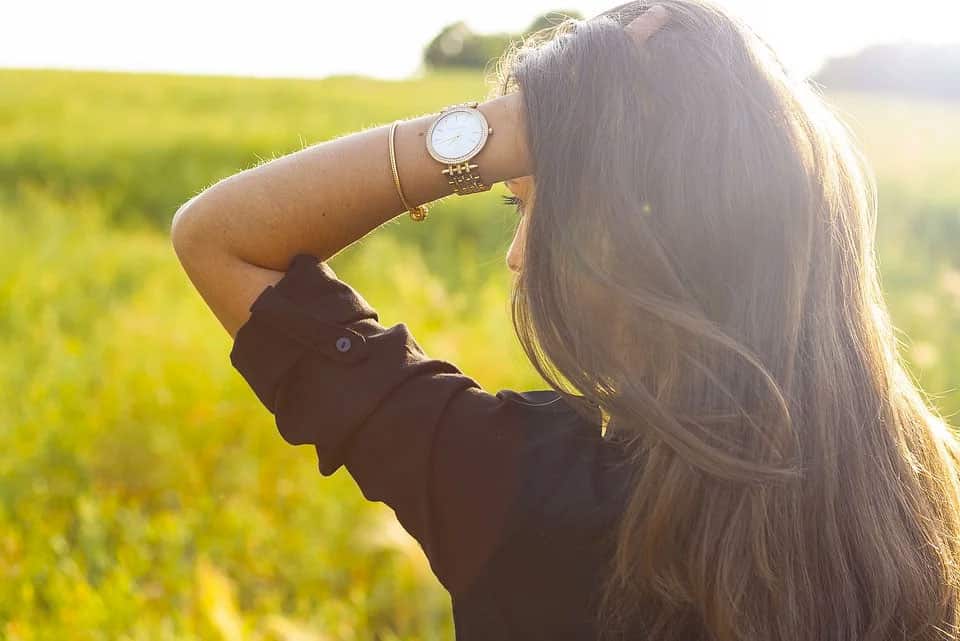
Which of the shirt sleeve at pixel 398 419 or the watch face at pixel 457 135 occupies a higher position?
the watch face at pixel 457 135

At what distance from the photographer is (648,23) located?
1158mm

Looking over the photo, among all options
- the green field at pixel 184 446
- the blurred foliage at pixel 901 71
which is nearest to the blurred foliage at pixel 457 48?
the blurred foliage at pixel 901 71

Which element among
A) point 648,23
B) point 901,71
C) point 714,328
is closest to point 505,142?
point 648,23

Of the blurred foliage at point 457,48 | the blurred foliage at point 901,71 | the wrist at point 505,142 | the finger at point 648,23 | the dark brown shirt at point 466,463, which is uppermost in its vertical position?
the finger at point 648,23

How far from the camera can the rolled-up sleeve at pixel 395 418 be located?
1.14m

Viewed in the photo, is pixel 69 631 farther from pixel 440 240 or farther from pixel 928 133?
pixel 928 133

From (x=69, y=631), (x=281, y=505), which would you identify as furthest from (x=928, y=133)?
(x=69, y=631)

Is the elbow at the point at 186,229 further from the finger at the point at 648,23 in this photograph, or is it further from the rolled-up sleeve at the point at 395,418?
the finger at the point at 648,23

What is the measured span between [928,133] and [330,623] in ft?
53.7

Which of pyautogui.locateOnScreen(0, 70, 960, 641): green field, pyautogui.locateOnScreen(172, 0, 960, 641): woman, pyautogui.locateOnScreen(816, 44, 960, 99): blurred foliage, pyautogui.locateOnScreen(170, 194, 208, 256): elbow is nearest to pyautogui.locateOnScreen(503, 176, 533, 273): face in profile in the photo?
pyautogui.locateOnScreen(172, 0, 960, 641): woman

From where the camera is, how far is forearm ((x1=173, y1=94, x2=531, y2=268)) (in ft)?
4.26

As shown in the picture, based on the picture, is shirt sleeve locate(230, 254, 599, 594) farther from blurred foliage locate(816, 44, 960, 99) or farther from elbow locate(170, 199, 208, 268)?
blurred foliage locate(816, 44, 960, 99)

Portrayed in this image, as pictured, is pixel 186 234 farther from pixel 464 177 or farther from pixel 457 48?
pixel 457 48

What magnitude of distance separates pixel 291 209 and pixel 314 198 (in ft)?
0.12
